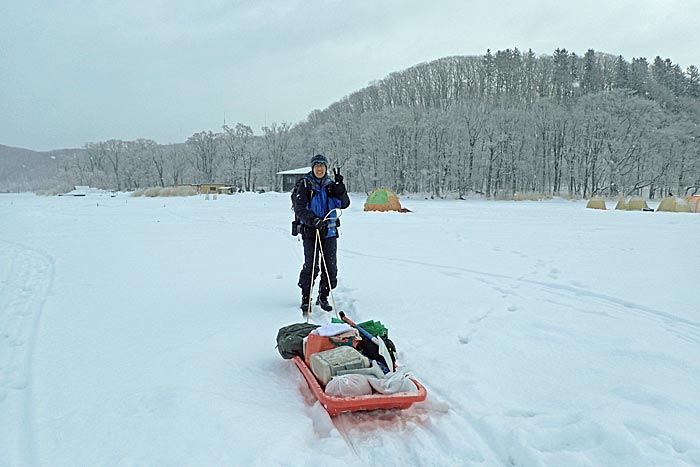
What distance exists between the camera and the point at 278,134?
238 feet

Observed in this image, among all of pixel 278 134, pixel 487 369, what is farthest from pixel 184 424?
pixel 278 134

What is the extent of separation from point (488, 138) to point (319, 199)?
4611cm

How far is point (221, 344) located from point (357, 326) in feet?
4.52

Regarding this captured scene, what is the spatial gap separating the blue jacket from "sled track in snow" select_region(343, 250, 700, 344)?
2.78 metres

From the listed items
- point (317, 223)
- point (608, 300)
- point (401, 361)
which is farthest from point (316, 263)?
point (608, 300)

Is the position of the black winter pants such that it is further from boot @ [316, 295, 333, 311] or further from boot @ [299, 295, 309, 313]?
boot @ [316, 295, 333, 311]

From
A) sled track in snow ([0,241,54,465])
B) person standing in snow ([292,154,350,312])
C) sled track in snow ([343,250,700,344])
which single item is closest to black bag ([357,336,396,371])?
person standing in snow ([292,154,350,312])

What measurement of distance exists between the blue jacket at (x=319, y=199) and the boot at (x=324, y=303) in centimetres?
84

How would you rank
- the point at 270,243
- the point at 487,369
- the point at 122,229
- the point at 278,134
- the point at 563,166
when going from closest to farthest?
the point at 487,369
the point at 270,243
the point at 122,229
the point at 563,166
the point at 278,134

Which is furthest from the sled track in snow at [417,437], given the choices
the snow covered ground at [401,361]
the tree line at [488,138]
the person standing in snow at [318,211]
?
the tree line at [488,138]

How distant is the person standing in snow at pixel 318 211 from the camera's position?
17.2 feet

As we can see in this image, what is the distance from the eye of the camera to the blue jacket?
527cm

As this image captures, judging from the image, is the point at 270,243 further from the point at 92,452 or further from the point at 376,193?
the point at 376,193

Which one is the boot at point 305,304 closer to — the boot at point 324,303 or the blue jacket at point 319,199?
the boot at point 324,303
